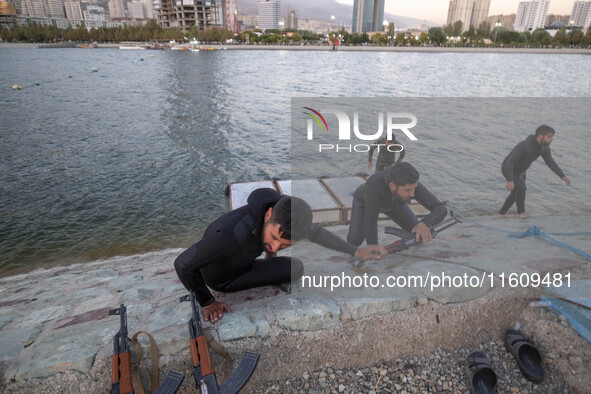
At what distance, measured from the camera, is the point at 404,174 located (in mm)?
5406

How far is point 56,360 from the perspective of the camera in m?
3.56

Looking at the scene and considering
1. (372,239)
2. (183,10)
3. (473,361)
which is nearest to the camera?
(473,361)

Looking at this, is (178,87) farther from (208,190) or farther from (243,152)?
(208,190)

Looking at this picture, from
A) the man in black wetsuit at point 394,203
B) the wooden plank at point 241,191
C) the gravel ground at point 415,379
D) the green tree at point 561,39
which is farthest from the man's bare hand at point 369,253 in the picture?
the green tree at point 561,39

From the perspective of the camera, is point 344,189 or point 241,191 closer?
point 344,189

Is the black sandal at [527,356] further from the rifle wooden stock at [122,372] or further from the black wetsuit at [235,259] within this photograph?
the rifle wooden stock at [122,372]

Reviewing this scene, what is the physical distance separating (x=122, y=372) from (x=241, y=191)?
7.73 metres

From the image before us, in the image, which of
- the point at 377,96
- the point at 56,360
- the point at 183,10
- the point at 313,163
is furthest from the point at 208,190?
the point at 183,10

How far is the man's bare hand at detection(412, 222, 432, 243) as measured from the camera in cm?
553

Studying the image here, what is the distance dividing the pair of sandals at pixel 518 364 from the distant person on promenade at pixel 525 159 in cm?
629

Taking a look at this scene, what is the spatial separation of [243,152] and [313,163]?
5.14m

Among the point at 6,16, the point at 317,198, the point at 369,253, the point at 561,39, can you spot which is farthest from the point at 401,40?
the point at 6,16

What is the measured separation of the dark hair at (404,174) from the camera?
17.6 feet

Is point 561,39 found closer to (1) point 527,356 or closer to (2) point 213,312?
(1) point 527,356
